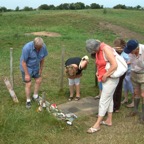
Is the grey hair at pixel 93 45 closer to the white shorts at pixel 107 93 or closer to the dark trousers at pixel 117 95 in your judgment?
the white shorts at pixel 107 93

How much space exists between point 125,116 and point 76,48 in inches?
310

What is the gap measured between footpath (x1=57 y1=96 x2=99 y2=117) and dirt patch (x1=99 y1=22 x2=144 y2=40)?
1288 centimetres

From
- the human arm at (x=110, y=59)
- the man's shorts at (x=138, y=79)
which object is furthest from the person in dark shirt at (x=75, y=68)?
the human arm at (x=110, y=59)

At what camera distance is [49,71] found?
31.0 feet

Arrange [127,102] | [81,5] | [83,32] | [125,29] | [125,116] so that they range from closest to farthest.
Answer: [125,116] → [127,102] → [83,32] → [125,29] → [81,5]

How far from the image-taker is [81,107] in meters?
6.32

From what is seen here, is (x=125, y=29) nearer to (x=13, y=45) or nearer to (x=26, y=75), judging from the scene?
(x=13, y=45)

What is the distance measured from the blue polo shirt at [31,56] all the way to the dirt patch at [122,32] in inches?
529

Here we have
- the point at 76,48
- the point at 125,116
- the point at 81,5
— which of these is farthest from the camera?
the point at 81,5

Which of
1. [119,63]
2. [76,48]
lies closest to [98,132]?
[119,63]

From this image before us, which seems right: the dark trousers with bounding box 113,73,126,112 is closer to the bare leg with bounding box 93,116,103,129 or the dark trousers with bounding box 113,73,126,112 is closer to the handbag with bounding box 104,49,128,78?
the bare leg with bounding box 93,116,103,129

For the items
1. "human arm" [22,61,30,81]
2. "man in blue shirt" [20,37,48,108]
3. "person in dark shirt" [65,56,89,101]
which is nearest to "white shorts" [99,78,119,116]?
"person in dark shirt" [65,56,89,101]

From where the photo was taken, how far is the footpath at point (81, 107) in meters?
6.07

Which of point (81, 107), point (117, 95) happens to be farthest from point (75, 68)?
point (117, 95)
